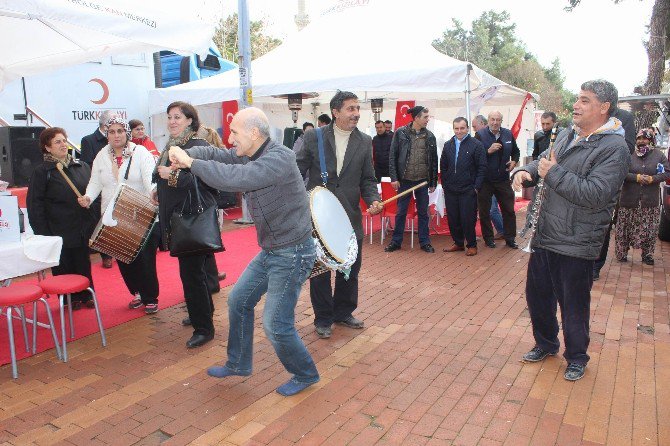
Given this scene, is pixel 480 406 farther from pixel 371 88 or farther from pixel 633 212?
pixel 371 88

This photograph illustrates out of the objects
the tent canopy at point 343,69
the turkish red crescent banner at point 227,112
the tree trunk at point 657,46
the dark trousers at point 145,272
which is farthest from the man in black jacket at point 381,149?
the tree trunk at point 657,46

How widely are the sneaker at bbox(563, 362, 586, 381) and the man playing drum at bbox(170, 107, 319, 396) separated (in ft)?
5.79

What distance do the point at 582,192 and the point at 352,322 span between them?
7.63 feet

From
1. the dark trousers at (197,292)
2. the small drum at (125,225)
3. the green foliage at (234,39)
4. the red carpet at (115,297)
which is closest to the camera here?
the dark trousers at (197,292)

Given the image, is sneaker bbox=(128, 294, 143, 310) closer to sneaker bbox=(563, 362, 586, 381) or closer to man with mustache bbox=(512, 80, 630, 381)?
man with mustache bbox=(512, 80, 630, 381)

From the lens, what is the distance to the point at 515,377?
3.85 m

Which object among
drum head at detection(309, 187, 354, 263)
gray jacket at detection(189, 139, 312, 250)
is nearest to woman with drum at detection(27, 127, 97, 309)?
gray jacket at detection(189, 139, 312, 250)

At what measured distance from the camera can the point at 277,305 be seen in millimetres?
3369

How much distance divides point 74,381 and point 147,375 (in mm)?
508

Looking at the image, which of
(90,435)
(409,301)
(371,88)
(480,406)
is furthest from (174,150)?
(371,88)

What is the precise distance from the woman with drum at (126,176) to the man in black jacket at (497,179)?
16.3 ft

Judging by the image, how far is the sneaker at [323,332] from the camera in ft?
15.2

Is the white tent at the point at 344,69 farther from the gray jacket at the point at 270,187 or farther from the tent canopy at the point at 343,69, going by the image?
the gray jacket at the point at 270,187

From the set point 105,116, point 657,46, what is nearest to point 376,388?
point 105,116
